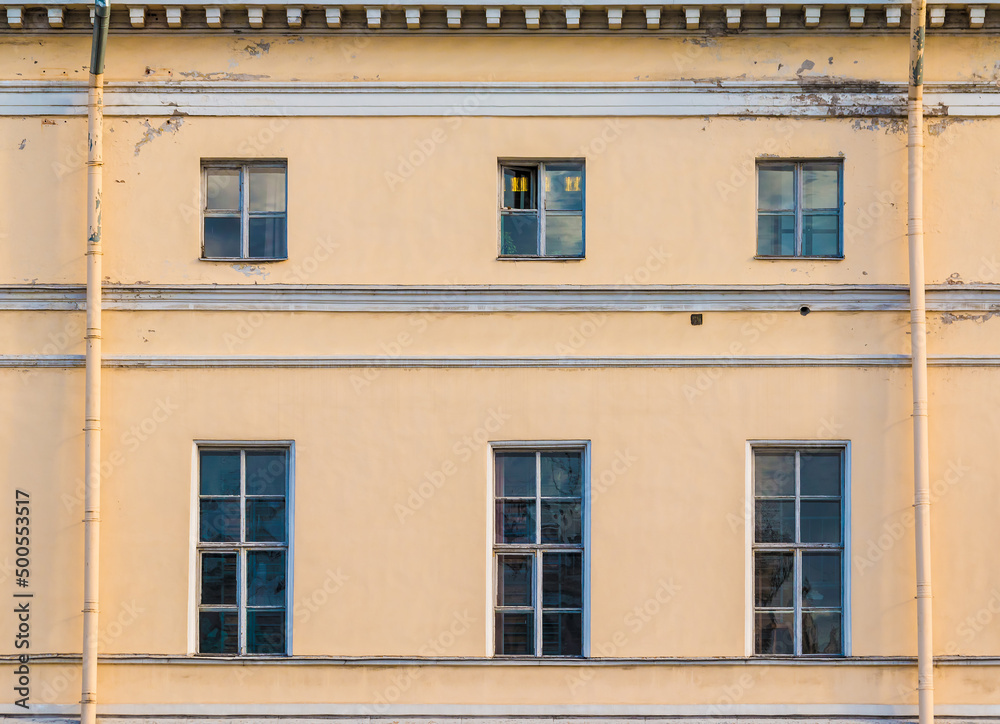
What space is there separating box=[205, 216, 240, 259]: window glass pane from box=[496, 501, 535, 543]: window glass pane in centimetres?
372

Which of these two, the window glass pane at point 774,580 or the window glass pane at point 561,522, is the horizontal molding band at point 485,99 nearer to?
the window glass pane at point 561,522

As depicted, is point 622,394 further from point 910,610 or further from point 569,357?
point 910,610

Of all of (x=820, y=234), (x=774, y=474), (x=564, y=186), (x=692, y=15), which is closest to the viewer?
(x=774, y=474)

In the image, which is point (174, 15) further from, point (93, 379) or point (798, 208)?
point (798, 208)

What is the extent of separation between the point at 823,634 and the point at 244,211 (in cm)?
711

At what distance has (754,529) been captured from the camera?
12.3 meters

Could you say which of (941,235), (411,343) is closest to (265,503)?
(411,343)

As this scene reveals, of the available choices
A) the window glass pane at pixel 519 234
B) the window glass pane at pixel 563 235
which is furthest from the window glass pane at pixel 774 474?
the window glass pane at pixel 519 234

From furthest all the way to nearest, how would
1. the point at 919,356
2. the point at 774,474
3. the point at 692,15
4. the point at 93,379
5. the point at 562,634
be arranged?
the point at 692,15 < the point at 774,474 < the point at 562,634 < the point at 93,379 < the point at 919,356

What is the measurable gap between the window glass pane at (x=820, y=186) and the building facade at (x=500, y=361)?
0.04 metres

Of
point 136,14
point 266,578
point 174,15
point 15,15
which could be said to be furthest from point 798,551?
point 15,15

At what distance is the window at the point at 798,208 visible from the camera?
12.6m

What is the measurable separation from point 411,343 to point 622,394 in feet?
7.04

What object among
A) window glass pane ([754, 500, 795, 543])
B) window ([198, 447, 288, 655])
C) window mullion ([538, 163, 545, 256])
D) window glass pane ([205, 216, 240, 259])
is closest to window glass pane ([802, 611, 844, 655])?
window glass pane ([754, 500, 795, 543])
